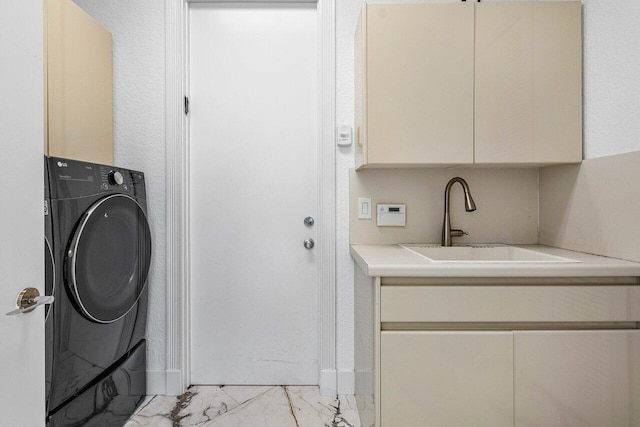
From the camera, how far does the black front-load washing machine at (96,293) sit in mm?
1307

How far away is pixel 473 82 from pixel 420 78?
23 cm

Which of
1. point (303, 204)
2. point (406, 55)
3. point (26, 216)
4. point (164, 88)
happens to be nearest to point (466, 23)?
point (406, 55)

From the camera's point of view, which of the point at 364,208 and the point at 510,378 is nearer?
the point at 510,378

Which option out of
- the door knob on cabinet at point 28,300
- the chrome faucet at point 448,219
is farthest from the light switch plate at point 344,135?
the door knob on cabinet at point 28,300

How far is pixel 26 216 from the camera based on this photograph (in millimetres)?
856

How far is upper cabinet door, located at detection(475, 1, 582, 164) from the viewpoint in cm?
164

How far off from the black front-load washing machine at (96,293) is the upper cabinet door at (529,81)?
5.29ft

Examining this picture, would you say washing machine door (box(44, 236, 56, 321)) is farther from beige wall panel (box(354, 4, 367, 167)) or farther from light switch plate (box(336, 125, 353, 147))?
light switch plate (box(336, 125, 353, 147))

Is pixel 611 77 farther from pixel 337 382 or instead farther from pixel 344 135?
pixel 337 382

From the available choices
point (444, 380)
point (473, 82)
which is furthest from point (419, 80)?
point (444, 380)

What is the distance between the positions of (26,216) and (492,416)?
4.97ft

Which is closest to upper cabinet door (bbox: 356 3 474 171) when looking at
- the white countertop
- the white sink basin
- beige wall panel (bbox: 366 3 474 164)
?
beige wall panel (bbox: 366 3 474 164)

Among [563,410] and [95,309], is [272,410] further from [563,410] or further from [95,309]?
[563,410]

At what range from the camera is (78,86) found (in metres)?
1.67
